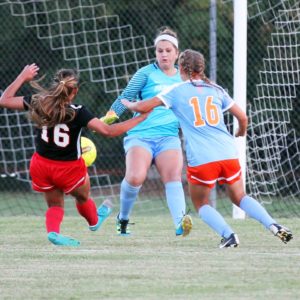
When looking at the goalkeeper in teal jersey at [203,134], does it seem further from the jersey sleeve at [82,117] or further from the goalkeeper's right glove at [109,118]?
the goalkeeper's right glove at [109,118]

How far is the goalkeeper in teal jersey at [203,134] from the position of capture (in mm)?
7555

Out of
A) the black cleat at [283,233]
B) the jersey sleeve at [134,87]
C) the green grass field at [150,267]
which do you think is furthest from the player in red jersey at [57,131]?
the black cleat at [283,233]

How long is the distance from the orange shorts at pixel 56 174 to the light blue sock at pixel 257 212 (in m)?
1.23

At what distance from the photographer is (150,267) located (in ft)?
21.4

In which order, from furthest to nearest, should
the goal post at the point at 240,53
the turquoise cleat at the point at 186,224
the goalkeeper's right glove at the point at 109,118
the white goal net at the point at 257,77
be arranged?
the white goal net at the point at 257,77 < the goal post at the point at 240,53 < the goalkeeper's right glove at the point at 109,118 < the turquoise cleat at the point at 186,224

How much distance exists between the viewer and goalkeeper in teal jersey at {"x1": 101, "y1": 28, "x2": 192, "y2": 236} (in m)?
8.69

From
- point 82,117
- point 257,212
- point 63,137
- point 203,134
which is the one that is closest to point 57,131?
point 63,137

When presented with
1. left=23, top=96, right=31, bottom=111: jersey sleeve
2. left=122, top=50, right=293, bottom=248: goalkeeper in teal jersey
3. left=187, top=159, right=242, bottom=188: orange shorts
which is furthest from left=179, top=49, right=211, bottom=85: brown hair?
left=23, top=96, right=31, bottom=111: jersey sleeve

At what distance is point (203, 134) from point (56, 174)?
1.12 metres

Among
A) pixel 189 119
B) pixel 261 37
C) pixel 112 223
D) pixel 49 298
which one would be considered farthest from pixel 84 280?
pixel 261 37

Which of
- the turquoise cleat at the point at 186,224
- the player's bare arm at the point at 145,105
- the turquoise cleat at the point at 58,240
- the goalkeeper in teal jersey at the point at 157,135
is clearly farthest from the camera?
the goalkeeper in teal jersey at the point at 157,135

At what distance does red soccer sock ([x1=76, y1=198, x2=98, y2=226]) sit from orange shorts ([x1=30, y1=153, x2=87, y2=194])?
0.33 meters

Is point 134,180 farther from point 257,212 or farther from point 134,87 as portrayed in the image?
point 257,212

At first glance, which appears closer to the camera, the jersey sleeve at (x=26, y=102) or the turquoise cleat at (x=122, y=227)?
the jersey sleeve at (x=26, y=102)
